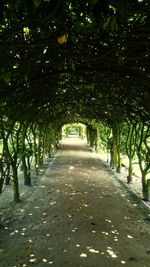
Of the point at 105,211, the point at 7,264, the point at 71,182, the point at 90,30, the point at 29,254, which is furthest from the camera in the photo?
the point at 71,182

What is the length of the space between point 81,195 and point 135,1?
9774 mm

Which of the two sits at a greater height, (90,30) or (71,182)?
(90,30)

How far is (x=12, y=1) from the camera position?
137 inches

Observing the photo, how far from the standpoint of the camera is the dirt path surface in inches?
273

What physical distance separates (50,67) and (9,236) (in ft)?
12.1

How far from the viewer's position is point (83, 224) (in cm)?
912

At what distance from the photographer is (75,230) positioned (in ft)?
28.3

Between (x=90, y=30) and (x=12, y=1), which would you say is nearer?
(x=12, y=1)

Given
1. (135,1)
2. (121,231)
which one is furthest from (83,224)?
(135,1)

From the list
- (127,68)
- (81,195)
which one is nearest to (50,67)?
(127,68)

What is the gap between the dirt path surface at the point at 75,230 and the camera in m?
6.93

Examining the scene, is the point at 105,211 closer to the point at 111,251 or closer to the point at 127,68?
the point at 111,251

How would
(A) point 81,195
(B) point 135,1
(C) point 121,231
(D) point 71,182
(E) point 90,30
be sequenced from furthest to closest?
(D) point 71,182, (A) point 81,195, (C) point 121,231, (E) point 90,30, (B) point 135,1

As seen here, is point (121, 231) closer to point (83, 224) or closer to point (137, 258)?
point (83, 224)
